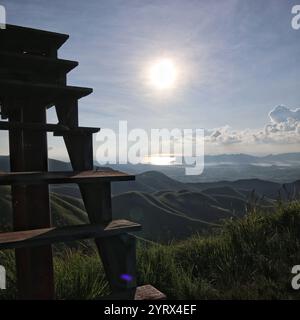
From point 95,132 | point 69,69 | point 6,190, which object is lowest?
point 6,190

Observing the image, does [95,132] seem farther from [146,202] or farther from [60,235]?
[146,202]

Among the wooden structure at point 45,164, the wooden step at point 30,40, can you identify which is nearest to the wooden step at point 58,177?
the wooden structure at point 45,164

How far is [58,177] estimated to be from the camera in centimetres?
293

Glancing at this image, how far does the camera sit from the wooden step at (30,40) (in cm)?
334

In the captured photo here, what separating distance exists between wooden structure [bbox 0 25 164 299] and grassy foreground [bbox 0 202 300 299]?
111 cm

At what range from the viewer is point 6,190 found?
6594 cm

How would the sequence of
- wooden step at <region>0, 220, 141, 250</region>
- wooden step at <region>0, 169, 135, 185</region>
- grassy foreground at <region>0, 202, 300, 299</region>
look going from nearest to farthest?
wooden step at <region>0, 220, 141, 250</region> → wooden step at <region>0, 169, 135, 185</region> → grassy foreground at <region>0, 202, 300, 299</region>

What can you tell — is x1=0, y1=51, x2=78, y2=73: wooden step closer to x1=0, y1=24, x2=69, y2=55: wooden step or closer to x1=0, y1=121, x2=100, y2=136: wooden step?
x1=0, y1=24, x2=69, y2=55: wooden step

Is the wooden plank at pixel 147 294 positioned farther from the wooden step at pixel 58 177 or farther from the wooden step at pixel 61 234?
the wooden step at pixel 58 177

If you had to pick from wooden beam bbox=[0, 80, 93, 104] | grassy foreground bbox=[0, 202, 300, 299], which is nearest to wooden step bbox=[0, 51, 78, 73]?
wooden beam bbox=[0, 80, 93, 104]

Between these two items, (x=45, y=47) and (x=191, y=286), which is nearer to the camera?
(x=45, y=47)

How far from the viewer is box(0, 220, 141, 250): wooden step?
100 inches
